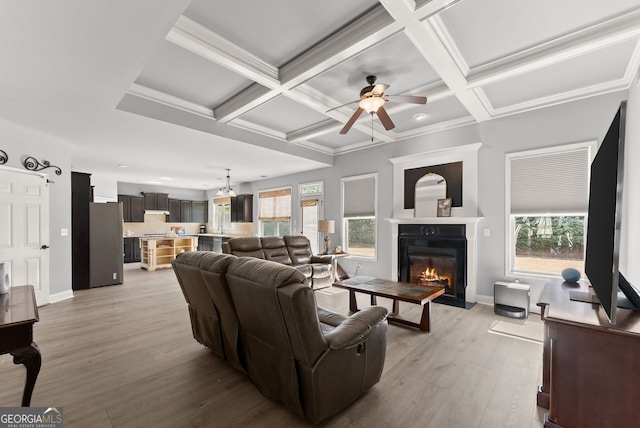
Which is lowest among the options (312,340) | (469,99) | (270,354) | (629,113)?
(270,354)

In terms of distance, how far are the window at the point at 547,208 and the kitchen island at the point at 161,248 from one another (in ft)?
24.8

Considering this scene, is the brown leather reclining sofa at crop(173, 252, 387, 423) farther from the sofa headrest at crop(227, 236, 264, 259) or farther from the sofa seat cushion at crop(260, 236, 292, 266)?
the sofa seat cushion at crop(260, 236, 292, 266)

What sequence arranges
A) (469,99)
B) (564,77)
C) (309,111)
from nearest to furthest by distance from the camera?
(564,77), (469,99), (309,111)

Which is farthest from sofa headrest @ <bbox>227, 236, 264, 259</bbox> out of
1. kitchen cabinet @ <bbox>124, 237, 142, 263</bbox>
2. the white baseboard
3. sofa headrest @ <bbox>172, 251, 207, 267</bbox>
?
kitchen cabinet @ <bbox>124, 237, 142, 263</bbox>

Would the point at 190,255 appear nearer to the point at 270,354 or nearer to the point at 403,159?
the point at 270,354

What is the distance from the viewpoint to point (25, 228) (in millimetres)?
4102

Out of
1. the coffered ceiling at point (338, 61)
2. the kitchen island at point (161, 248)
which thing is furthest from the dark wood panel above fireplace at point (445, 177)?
the kitchen island at point (161, 248)

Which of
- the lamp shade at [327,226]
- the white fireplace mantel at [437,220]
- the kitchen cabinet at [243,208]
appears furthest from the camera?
the kitchen cabinet at [243,208]

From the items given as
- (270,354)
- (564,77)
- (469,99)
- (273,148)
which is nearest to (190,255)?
(270,354)

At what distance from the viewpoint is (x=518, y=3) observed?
2.22 metres

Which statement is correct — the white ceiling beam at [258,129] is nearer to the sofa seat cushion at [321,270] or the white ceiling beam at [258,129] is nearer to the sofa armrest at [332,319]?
the sofa seat cushion at [321,270]

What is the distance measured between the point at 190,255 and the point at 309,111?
2.77 meters

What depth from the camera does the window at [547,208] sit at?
146 inches

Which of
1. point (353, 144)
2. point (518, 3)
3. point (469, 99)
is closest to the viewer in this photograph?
point (518, 3)
